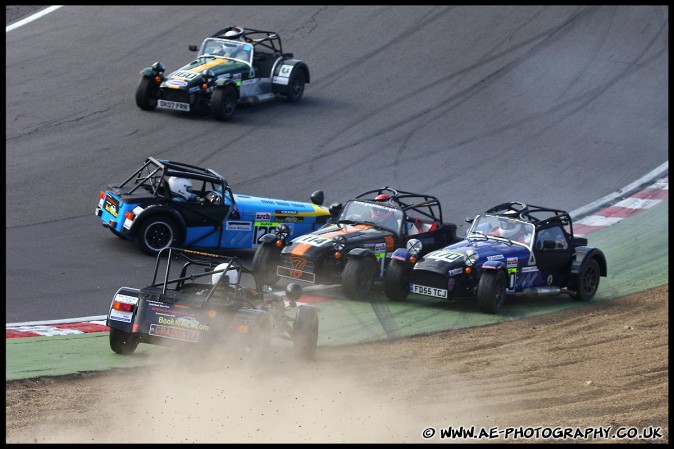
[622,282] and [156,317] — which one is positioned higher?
[156,317]

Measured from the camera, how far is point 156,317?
11859 millimetres

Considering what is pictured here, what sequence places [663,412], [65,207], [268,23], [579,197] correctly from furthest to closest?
[268,23] → [579,197] → [65,207] → [663,412]

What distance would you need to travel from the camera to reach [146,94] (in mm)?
23891

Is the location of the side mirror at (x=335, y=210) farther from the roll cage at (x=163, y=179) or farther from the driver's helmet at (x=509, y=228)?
the driver's helmet at (x=509, y=228)

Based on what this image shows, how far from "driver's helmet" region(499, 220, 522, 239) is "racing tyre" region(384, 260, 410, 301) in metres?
1.71

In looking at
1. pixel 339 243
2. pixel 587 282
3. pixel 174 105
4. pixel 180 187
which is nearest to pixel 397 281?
pixel 339 243

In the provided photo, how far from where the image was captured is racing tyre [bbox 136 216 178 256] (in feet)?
55.6

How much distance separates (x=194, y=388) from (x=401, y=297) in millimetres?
5083

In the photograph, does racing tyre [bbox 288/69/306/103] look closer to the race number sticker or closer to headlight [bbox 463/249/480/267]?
the race number sticker

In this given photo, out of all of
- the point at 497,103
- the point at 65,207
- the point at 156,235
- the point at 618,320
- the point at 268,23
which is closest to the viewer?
the point at 618,320

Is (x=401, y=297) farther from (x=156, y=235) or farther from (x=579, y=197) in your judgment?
(x=579, y=197)

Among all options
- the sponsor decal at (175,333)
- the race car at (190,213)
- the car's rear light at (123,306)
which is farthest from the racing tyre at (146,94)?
the sponsor decal at (175,333)

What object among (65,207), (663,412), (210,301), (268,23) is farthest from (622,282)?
(268,23)

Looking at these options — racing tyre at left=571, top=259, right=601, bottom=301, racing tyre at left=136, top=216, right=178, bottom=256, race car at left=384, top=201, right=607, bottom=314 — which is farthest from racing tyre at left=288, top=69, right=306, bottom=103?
racing tyre at left=571, top=259, right=601, bottom=301
